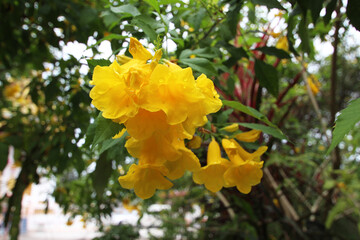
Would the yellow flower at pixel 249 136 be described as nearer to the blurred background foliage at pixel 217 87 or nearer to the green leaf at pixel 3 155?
the blurred background foliage at pixel 217 87

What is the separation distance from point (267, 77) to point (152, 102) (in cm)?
43

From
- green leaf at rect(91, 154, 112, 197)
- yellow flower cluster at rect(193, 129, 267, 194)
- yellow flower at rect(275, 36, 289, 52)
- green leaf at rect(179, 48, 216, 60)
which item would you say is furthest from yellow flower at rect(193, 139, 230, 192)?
yellow flower at rect(275, 36, 289, 52)

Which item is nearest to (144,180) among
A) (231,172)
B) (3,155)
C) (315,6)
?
(231,172)

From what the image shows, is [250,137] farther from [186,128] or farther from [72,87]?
[72,87]

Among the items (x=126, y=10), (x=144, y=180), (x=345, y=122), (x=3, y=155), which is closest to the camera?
(x=345, y=122)

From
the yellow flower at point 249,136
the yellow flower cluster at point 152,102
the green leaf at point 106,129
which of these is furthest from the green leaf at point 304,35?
the green leaf at point 106,129

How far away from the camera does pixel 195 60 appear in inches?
20.4

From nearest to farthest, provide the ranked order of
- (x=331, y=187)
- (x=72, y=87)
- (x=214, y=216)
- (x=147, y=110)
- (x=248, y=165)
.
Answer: (x=147, y=110) → (x=248, y=165) → (x=72, y=87) → (x=331, y=187) → (x=214, y=216)

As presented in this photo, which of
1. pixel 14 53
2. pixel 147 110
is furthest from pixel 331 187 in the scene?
pixel 14 53

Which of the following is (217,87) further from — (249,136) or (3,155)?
(3,155)

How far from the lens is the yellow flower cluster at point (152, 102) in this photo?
1.13 ft

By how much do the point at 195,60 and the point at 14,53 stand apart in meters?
1.40

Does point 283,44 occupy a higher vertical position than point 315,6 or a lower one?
higher

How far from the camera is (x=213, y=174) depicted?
20.0 inches
